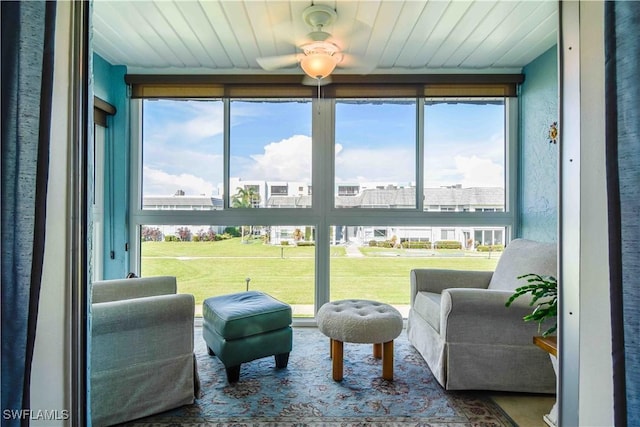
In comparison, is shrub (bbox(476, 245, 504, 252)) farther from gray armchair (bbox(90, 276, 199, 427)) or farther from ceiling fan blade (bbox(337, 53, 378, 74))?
gray armchair (bbox(90, 276, 199, 427))

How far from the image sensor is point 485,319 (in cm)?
202

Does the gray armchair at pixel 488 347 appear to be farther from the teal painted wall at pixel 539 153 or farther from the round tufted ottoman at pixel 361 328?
the teal painted wall at pixel 539 153

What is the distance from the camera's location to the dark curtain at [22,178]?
0.73 m

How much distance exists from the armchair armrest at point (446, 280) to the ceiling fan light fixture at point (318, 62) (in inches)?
68.3

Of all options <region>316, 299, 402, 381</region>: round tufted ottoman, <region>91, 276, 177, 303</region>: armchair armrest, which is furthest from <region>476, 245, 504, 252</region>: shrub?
<region>91, 276, 177, 303</region>: armchair armrest

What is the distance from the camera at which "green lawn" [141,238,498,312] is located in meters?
3.29

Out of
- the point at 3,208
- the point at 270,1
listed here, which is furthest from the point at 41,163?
the point at 270,1

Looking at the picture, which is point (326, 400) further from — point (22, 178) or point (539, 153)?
point (539, 153)

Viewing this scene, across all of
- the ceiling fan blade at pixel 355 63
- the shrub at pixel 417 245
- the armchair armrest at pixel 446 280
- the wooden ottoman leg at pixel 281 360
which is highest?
the ceiling fan blade at pixel 355 63

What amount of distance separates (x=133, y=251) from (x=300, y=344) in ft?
6.27

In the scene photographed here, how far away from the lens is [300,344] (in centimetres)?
280

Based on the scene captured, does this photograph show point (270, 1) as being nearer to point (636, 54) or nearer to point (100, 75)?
point (100, 75)

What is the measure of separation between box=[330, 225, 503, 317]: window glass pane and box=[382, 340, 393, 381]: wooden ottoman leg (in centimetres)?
115

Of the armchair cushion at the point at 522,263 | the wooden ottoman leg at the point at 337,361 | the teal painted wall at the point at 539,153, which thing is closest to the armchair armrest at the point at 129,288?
the wooden ottoman leg at the point at 337,361
